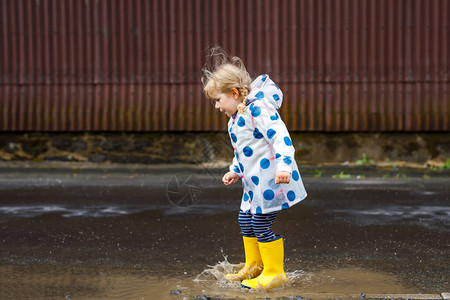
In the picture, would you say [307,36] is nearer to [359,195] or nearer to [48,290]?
[359,195]

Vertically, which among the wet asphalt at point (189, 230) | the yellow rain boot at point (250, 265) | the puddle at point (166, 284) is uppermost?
the yellow rain boot at point (250, 265)

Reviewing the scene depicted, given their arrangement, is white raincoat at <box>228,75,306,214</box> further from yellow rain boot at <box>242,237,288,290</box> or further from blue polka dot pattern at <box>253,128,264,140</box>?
yellow rain boot at <box>242,237,288,290</box>

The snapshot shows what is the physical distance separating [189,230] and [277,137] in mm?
Answer: 2604

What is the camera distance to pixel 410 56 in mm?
11750

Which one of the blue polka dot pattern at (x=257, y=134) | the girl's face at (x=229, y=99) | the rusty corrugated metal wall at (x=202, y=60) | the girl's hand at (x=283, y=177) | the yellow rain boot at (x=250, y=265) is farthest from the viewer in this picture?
the rusty corrugated metal wall at (x=202, y=60)

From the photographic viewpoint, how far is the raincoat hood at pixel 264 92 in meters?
4.27

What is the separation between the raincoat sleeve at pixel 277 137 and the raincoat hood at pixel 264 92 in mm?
76

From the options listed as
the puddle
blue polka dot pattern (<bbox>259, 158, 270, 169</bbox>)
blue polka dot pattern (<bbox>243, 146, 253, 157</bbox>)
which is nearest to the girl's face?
blue polka dot pattern (<bbox>243, 146, 253, 157</bbox>)

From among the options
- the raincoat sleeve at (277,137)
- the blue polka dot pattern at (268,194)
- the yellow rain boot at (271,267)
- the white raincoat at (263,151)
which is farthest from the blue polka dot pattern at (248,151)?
the yellow rain boot at (271,267)

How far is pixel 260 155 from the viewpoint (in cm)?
422

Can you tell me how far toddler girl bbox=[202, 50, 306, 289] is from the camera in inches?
163

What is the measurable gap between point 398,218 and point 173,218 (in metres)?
2.36

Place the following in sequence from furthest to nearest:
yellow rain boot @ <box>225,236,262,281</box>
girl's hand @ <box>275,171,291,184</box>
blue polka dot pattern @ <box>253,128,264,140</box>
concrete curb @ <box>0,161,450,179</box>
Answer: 1. concrete curb @ <box>0,161,450,179</box>
2. yellow rain boot @ <box>225,236,262,281</box>
3. blue polka dot pattern @ <box>253,128,264,140</box>
4. girl's hand @ <box>275,171,291,184</box>

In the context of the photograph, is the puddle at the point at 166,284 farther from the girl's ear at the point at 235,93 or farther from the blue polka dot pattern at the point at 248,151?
the girl's ear at the point at 235,93
